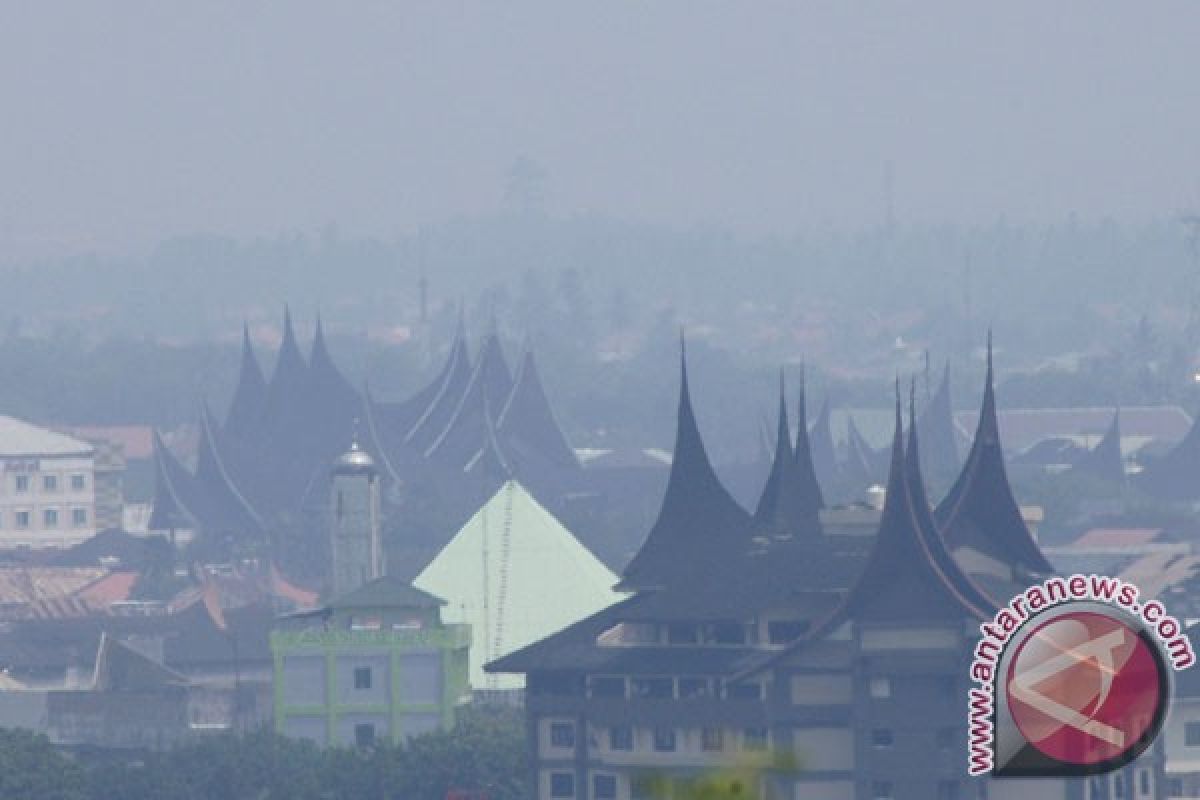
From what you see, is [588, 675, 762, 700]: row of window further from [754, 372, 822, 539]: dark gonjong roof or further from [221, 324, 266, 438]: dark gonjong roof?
[221, 324, 266, 438]: dark gonjong roof

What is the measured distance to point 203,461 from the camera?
14675 centimetres

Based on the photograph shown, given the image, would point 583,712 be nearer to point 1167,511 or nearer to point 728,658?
point 728,658

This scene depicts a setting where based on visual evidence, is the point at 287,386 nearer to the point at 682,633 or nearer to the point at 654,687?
Answer: the point at 682,633

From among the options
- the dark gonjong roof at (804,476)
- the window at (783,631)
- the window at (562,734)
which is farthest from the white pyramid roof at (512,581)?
the window at (783,631)

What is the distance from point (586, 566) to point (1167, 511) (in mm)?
A: 47712

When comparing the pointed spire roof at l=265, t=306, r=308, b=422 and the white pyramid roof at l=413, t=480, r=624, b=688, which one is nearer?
the white pyramid roof at l=413, t=480, r=624, b=688

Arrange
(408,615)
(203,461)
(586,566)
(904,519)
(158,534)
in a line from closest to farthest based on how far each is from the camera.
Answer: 1. (904,519)
2. (408,615)
3. (586,566)
4. (158,534)
5. (203,461)

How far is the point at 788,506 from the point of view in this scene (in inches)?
2415

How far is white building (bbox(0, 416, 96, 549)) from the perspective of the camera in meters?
153

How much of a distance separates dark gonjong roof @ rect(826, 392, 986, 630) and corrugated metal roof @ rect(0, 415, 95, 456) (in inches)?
3887

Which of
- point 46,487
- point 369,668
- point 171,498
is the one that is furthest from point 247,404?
point 369,668

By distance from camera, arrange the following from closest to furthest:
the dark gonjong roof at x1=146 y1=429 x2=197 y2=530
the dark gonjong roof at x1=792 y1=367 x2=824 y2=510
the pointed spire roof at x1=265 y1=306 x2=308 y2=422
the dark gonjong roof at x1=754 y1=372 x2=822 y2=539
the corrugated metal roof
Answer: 1. the dark gonjong roof at x1=754 y1=372 x2=822 y2=539
2. the dark gonjong roof at x1=792 y1=367 x2=824 y2=510
3. the dark gonjong roof at x1=146 y1=429 x2=197 y2=530
4. the corrugated metal roof
5. the pointed spire roof at x1=265 y1=306 x2=308 y2=422

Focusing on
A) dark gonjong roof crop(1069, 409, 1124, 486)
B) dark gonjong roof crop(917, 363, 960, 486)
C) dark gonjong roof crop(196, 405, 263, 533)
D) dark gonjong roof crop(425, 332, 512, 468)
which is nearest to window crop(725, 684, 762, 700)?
dark gonjong roof crop(917, 363, 960, 486)

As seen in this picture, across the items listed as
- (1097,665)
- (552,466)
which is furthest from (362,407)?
(1097,665)
